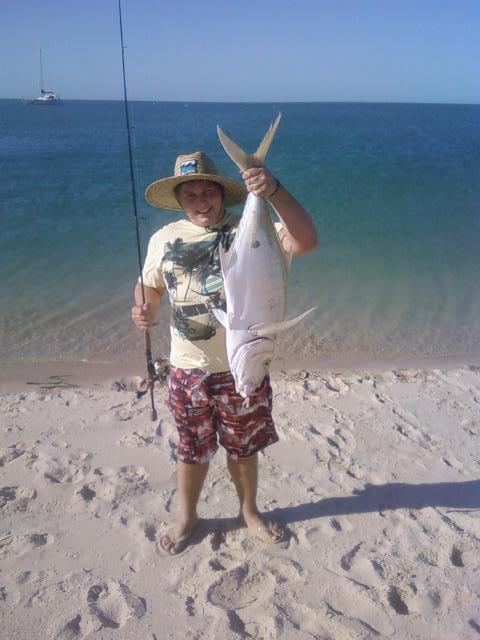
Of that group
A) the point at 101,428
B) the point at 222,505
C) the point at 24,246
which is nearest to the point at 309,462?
the point at 222,505

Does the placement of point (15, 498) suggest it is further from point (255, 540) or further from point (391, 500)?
point (391, 500)

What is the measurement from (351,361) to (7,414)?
11.0ft

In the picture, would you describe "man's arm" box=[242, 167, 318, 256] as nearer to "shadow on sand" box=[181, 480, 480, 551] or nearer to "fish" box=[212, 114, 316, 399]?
"fish" box=[212, 114, 316, 399]

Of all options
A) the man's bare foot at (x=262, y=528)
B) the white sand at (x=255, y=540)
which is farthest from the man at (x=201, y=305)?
the white sand at (x=255, y=540)

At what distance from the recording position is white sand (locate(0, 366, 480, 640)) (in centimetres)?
247

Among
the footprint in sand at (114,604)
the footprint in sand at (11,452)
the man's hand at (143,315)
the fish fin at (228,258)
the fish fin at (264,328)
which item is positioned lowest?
the footprint in sand at (11,452)

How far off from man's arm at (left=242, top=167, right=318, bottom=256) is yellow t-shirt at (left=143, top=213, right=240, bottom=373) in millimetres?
295

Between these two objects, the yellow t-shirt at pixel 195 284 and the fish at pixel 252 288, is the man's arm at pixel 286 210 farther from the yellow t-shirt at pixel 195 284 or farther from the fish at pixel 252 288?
the yellow t-shirt at pixel 195 284

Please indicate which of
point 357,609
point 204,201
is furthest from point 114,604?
point 204,201

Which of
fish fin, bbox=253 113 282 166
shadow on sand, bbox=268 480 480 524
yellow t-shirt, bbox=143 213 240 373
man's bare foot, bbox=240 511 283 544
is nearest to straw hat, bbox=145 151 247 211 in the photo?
yellow t-shirt, bbox=143 213 240 373

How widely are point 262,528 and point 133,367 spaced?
300cm

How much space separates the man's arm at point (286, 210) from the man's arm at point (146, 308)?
2.31ft

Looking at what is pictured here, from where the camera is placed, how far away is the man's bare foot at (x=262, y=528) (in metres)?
2.93

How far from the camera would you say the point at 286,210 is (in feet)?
7.12
